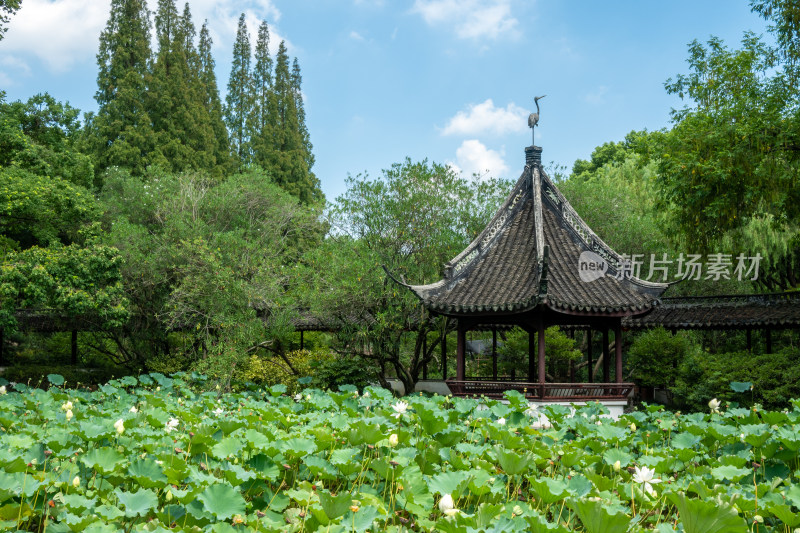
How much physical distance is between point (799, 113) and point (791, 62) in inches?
58.4

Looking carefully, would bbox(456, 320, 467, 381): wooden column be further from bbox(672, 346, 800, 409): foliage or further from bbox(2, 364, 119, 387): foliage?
bbox(2, 364, 119, 387): foliage

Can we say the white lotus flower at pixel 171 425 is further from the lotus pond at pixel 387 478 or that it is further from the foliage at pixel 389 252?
the foliage at pixel 389 252

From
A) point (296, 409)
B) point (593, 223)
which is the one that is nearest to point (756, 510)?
point (296, 409)

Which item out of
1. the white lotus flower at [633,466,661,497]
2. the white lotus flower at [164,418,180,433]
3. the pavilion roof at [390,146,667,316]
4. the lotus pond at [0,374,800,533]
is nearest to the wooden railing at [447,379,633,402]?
the pavilion roof at [390,146,667,316]

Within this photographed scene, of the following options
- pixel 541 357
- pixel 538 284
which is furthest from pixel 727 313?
pixel 538 284

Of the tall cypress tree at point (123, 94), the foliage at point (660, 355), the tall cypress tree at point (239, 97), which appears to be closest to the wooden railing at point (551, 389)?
the foliage at point (660, 355)

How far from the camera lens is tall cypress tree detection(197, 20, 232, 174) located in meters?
30.3

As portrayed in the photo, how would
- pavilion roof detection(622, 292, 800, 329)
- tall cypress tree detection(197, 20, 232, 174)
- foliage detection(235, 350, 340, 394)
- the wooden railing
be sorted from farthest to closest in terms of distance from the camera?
tall cypress tree detection(197, 20, 232, 174), foliage detection(235, 350, 340, 394), pavilion roof detection(622, 292, 800, 329), the wooden railing

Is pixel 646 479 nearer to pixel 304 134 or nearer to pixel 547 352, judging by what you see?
pixel 547 352

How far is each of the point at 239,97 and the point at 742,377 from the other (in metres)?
29.4

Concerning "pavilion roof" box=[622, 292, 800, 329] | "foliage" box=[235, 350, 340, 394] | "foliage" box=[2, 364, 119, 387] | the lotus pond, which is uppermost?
"pavilion roof" box=[622, 292, 800, 329]

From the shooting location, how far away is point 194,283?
51.1 feet

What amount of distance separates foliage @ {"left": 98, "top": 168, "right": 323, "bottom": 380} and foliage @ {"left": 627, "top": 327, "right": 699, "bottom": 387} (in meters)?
9.21

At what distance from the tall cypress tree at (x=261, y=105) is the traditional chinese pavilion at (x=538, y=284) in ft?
64.5
